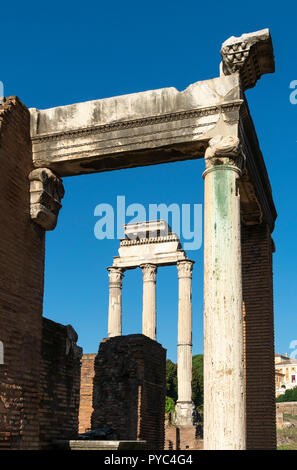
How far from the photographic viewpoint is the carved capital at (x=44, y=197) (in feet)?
34.1

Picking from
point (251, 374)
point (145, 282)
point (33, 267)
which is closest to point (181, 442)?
point (145, 282)

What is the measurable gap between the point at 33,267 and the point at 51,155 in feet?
6.27

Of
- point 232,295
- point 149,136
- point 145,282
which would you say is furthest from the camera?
point 145,282

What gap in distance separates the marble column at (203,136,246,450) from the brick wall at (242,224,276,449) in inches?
139

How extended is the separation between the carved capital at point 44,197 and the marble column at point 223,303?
2.75 metres

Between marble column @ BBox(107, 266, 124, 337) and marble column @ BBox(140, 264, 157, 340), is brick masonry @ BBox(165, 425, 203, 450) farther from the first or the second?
marble column @ BBox(107, 266, 124, 337)

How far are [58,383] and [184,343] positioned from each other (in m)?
19.8

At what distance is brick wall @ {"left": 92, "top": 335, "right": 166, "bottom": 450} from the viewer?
15.3 m

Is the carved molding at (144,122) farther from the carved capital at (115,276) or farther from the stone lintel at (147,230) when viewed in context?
the carved capital at (115,276)

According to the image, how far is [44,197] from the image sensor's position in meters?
10.5

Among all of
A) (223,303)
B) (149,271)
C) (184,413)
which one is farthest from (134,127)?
(184,413)

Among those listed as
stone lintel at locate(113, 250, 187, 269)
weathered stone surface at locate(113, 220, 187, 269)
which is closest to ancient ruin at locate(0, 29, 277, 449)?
stone lintel at locate(113, 250, 187, 269)

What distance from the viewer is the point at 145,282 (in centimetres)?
3106
